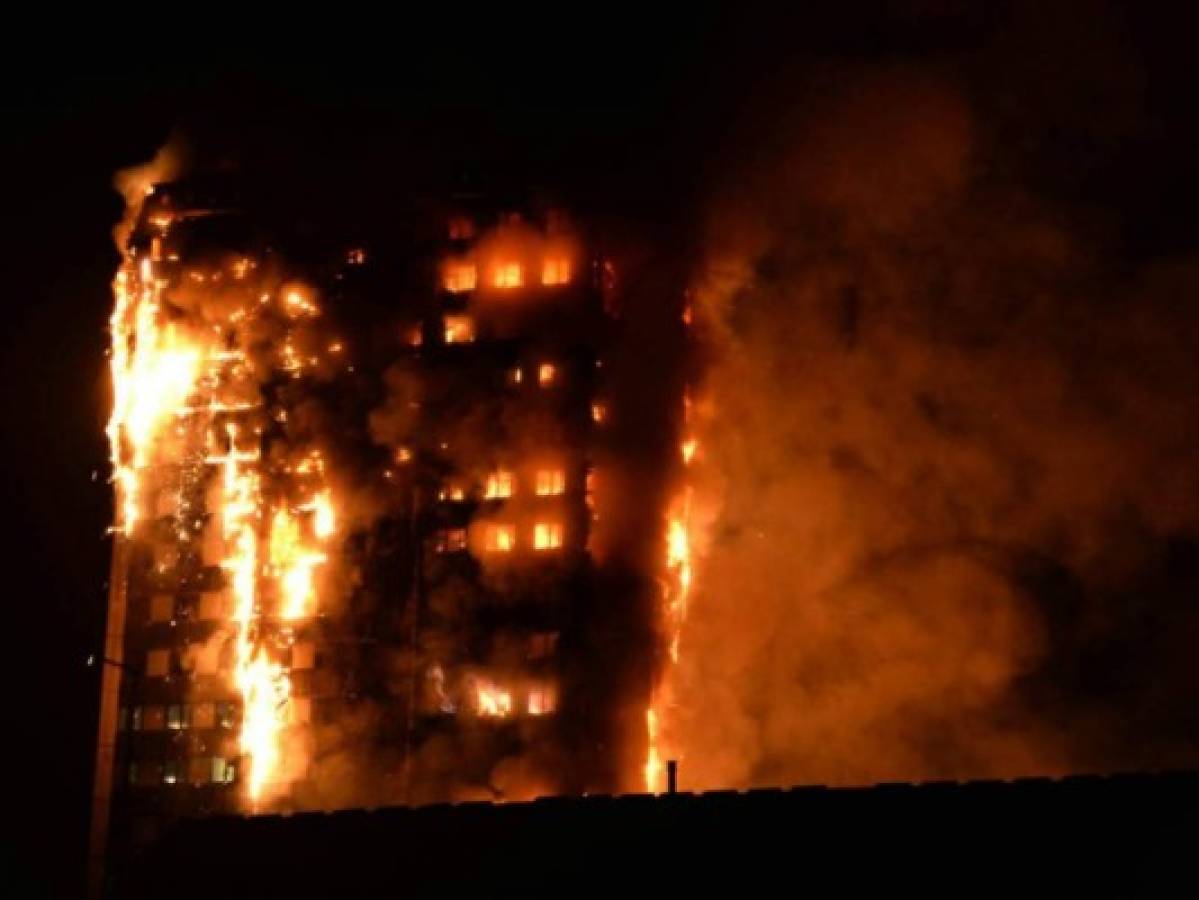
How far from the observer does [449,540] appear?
46719 mm

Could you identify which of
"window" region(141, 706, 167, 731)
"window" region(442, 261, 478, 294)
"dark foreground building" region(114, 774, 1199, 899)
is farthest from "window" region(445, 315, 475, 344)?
"dark foreground building" region(114, 774, 1199, 899)

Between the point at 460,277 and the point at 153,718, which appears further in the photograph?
the point at 460,277

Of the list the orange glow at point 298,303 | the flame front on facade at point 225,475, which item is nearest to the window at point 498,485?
the flame front on facade at point 225,475

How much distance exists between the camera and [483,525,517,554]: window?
1842 inches

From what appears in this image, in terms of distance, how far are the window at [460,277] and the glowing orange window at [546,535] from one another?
7.79 m

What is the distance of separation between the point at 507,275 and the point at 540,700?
12578mm

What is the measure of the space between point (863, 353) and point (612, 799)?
67.4 ft

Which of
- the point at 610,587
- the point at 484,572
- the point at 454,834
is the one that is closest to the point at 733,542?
the point at 610,587

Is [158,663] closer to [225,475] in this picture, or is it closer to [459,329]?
[225,475]

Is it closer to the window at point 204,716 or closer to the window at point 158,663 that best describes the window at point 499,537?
the window at point 204,716

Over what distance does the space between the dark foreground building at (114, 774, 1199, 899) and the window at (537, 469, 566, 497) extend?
72.6 ft

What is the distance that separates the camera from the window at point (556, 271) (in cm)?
4891

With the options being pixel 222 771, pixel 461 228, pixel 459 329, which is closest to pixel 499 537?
pixel 459 329

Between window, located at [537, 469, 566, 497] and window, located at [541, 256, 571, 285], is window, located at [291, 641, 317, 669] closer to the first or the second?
window, located at [537, 469, 566, 497]
